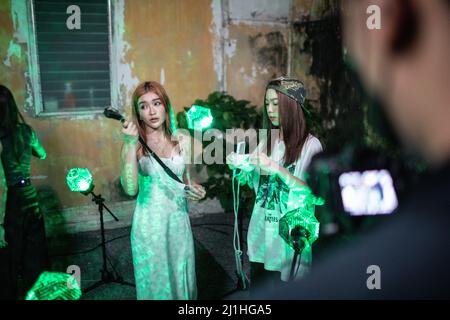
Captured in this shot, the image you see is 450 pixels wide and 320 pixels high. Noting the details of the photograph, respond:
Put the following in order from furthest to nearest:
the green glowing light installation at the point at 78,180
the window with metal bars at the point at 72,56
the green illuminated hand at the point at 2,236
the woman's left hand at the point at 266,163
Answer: the window with metal bars at the point at 72,56, the green glowing light installation at the point at 78,180, the green illuminated hand at the point at 2,236, the woman's left hand at the point at 266,163

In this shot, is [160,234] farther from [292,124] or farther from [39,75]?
[39,75]

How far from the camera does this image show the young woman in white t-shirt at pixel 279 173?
109 inches

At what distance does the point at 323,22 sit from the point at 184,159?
430cm

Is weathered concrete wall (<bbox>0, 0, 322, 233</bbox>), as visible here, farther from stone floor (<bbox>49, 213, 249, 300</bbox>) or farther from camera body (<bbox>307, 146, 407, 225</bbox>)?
camera body (<bbox>307, 146, 407, 225</bbox>)

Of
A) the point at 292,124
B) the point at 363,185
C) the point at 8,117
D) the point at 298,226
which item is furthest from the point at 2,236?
the point at 363,185

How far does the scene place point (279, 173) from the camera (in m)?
2.68

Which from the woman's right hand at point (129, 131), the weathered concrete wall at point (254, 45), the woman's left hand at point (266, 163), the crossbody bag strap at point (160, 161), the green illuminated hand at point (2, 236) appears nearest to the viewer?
the woman's right hand at point (129, 131)

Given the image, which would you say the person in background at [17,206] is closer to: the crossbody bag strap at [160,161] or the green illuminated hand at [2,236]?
the green illuminated hand at [2,236]

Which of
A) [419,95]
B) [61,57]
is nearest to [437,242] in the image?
[419,95]

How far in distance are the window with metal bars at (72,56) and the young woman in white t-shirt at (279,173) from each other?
360 centimetres

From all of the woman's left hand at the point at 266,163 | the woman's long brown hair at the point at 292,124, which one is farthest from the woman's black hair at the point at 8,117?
the woman's long brown hair at the point at 292,124

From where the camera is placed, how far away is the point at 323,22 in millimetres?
6000

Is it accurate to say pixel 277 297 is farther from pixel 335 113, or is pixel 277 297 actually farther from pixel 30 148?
pixel 335 113

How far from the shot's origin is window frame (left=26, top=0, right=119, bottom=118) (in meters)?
5.09
